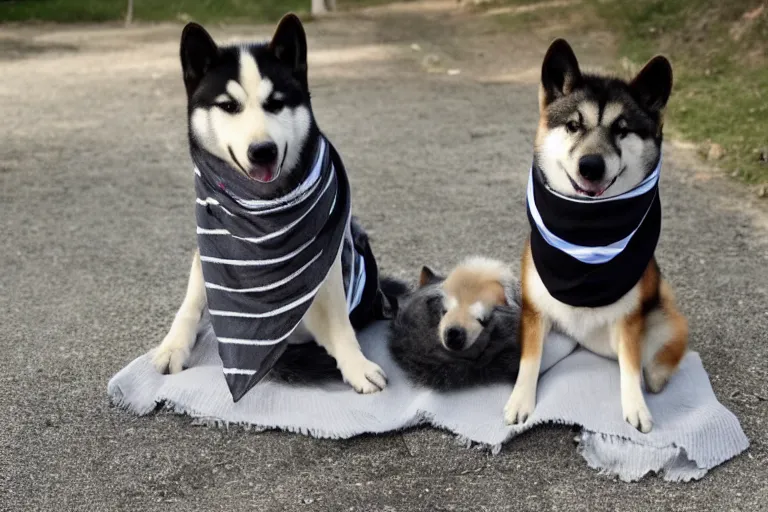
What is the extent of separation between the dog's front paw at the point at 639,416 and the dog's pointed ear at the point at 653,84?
1027mm

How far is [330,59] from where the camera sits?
33.2ft

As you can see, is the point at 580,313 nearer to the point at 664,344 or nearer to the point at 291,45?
the point at 664,344

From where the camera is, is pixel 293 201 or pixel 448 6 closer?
pixel 293 201

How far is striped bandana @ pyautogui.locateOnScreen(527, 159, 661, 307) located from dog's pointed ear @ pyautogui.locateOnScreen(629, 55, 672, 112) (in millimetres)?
222

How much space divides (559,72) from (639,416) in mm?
1230

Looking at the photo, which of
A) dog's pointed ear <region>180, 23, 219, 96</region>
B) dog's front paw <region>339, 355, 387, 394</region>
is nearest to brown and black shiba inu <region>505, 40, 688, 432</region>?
dog's front paw <region>339, 355, 387, 394</region>

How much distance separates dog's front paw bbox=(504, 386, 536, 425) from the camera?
3242 millimetres

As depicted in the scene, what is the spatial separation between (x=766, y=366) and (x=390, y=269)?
198cm

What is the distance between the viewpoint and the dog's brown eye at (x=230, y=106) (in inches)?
124

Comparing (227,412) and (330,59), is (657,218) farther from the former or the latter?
(330,59)

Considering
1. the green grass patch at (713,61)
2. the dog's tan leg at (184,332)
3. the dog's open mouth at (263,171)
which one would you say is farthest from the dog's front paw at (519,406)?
the green grass patch at (713,61)

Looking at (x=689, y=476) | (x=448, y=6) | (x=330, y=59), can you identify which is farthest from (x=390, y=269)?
(x=448, y=6)

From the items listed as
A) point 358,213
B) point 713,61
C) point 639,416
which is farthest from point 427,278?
point 713,61

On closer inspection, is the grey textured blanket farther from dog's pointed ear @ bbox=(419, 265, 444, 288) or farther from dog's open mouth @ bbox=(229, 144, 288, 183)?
dog's open mouth @ bbox=(229, 144, 288, 183)
